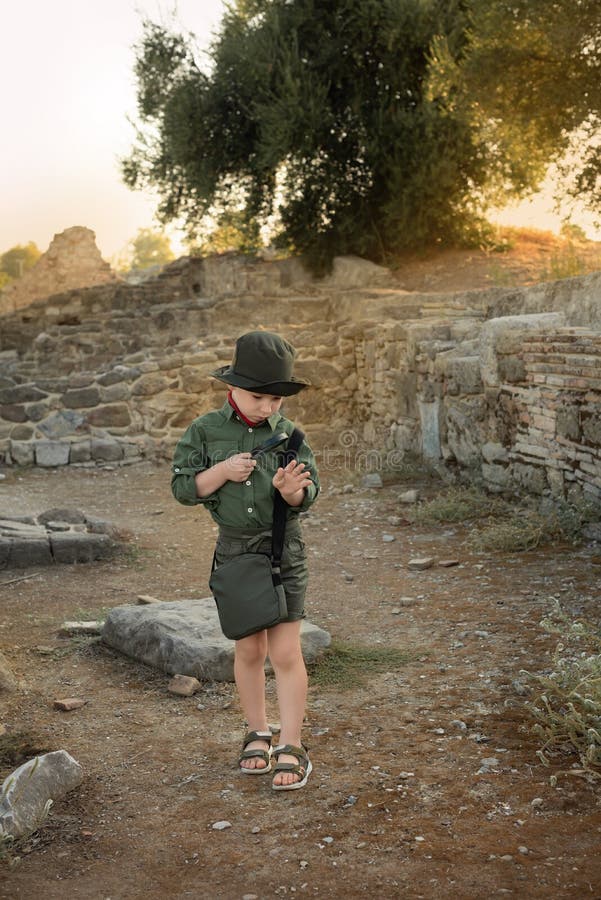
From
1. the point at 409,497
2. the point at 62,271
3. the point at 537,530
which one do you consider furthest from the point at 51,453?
the point at 62,271

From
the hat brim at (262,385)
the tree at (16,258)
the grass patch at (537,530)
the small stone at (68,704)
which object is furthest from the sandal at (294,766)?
the tree at (16,258)

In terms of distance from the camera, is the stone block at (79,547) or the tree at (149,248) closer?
the stone block at (79,547)

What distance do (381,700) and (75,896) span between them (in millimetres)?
1744

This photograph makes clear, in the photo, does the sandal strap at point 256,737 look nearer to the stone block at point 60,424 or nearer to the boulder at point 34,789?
the boulder at point 34,789

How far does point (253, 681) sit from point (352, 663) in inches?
46.8

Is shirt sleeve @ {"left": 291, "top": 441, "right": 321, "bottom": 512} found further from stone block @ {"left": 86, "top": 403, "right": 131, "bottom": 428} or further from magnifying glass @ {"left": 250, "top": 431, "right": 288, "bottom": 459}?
stone block @ {"left": 86, "top": 403, "right": 131, "bottom": 428}

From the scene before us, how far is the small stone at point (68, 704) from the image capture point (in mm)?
4102

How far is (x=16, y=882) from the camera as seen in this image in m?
2.75

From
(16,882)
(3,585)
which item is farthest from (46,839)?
(3,585)

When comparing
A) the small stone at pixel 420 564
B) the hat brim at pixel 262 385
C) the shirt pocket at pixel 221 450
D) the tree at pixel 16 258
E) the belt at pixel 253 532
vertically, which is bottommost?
the small stone at pixel 420 564

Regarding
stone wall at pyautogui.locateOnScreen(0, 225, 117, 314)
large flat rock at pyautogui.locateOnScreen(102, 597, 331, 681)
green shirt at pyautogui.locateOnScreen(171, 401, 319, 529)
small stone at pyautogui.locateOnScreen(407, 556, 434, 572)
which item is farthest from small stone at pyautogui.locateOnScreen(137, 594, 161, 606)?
stone wall at pyautogui.locateOnScreen(0, 225, 117, 314)

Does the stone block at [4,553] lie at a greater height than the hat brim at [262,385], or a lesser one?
lesser

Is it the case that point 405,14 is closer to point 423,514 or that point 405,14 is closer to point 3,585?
point 423,514

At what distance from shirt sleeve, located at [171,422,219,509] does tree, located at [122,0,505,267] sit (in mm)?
12786
